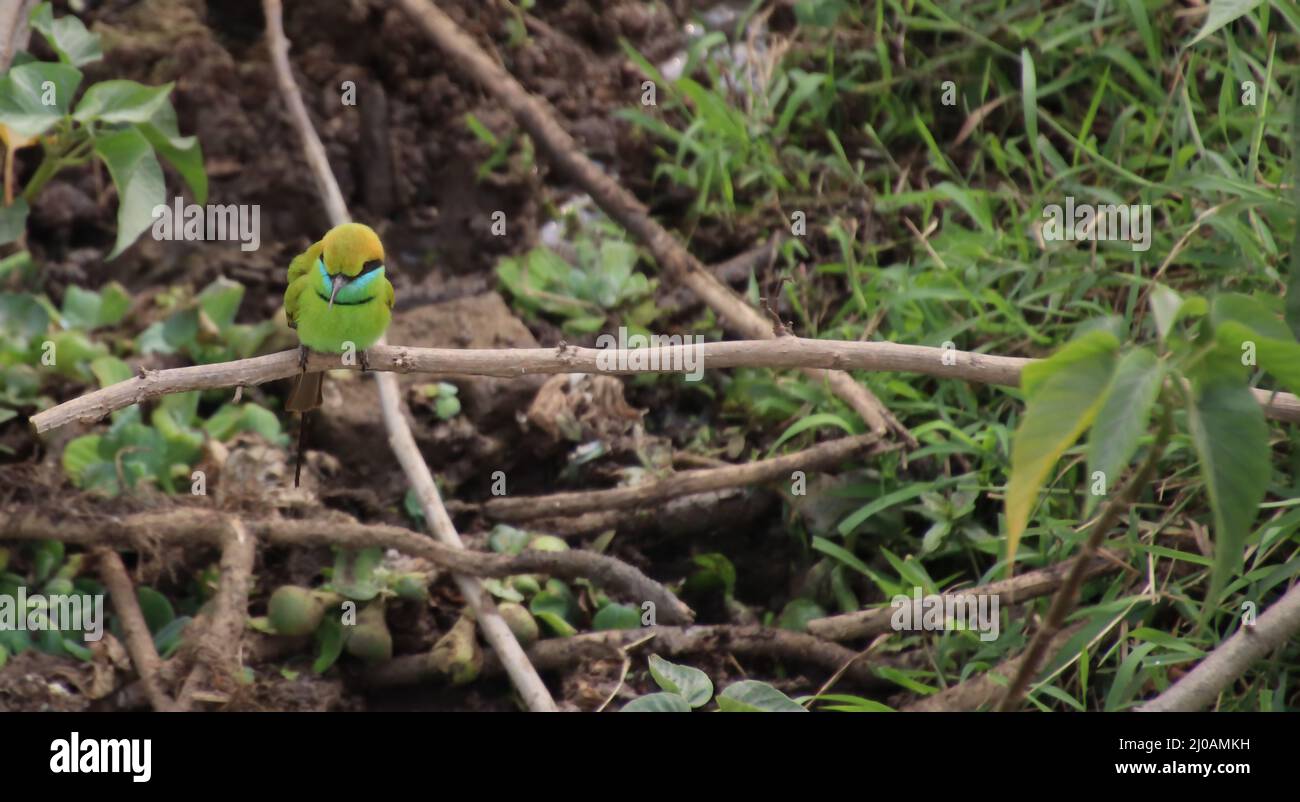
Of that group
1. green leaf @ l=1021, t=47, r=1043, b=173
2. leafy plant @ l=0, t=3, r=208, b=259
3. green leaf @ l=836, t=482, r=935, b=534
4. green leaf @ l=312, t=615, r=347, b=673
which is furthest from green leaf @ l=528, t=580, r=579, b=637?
green leaf @ l=1021, t=47, r=1043, b=173

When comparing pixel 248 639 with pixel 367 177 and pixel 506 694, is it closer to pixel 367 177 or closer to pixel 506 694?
pixel 506 694

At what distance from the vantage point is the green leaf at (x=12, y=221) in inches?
144

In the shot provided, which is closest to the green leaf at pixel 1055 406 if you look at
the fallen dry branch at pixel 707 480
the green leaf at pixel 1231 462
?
the green leaf at pixel 1231 462

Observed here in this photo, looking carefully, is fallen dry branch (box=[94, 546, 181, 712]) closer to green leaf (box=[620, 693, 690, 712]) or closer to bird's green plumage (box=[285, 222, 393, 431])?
bird's green plumage (box=[285, 222, 393, 431])

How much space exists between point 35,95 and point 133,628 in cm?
146

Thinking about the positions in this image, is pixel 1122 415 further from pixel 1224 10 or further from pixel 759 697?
pixel 1224 10

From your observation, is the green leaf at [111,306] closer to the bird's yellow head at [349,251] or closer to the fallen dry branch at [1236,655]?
the bird's yellow head at [349,251]

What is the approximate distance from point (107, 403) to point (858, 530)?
6.66 feet

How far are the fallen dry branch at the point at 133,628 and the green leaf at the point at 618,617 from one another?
43.9 inches

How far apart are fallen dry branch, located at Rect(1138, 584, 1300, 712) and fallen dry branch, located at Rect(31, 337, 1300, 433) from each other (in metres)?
0.41

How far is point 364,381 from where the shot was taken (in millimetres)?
4203

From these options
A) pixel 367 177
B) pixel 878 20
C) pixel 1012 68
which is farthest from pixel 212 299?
pixel 1012 68

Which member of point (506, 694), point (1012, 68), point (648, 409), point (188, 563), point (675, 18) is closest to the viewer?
point (506, 694)

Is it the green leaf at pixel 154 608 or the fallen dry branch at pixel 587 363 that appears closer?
the fallen dry branch at pixel 587 363
